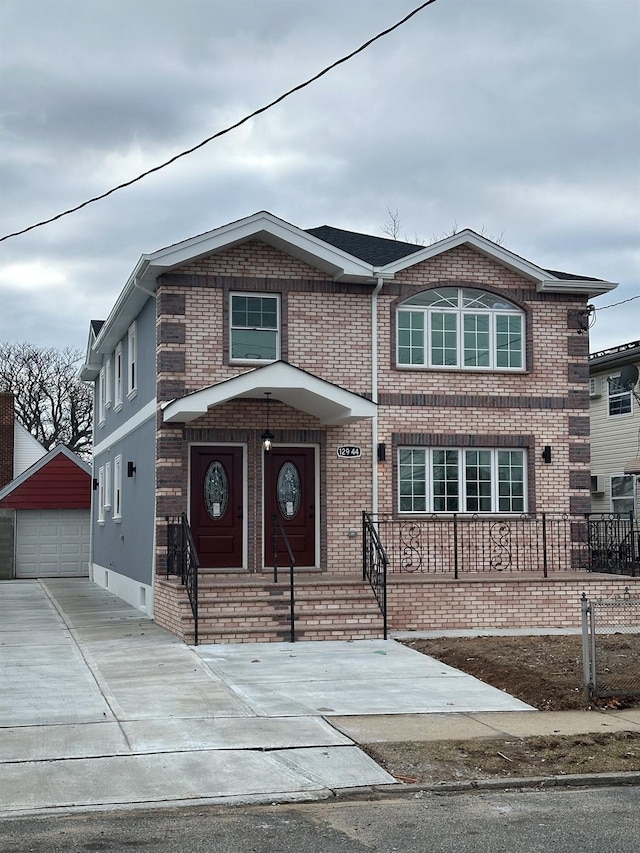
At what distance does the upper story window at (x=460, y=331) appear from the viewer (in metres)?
18.8

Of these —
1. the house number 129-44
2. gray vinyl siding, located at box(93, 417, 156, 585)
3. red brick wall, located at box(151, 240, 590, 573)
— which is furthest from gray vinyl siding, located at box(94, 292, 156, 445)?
the house number 129-44

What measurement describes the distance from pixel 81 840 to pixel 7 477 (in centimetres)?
3146

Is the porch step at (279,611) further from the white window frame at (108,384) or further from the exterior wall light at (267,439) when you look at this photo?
the white window frame at (108,384)

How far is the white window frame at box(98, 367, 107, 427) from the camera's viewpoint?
2589 centimetres

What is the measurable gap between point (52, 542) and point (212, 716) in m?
22.0

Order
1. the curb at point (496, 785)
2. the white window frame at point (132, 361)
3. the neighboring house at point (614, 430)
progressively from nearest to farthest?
the curb at point (496, 785) → the white window frame at point (132, 361) → the neighboring house at point (614, 430)

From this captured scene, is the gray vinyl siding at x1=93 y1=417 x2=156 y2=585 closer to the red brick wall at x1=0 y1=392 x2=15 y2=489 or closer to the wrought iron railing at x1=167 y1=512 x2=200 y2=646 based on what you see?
the wrought iron railing at x1=167 y1=512 x2=200 y2=646

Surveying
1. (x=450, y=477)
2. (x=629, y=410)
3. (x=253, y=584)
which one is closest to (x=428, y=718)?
(x=253, y=584)

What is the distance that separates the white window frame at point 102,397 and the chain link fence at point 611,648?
13582mm

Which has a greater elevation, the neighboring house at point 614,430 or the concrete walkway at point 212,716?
the neighboring house at point 614,430

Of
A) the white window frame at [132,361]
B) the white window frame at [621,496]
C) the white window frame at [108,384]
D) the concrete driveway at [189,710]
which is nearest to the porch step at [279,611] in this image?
the concrete driveway at [189,710]

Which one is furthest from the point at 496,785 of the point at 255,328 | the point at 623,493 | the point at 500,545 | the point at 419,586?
the point at 623,493

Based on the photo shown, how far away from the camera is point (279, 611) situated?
49.2 ft

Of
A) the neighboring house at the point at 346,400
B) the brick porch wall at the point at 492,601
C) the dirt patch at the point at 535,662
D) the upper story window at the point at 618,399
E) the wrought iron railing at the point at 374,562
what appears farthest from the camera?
the upper story window at the point at 618,399
